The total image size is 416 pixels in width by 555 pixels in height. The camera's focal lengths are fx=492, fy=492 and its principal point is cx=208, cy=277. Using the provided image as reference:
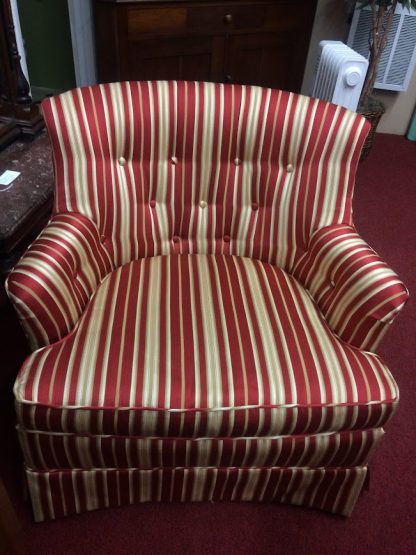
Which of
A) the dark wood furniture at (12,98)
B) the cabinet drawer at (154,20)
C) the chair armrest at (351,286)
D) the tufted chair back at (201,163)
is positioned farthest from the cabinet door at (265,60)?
the chair armrest at (351,286)

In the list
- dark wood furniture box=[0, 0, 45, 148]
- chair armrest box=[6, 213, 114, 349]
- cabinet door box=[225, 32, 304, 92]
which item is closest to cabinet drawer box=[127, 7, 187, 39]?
cabinet door box=[225, 32, 304, 92]

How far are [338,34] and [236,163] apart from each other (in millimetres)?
1878

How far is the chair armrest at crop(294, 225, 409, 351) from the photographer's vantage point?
0.94m

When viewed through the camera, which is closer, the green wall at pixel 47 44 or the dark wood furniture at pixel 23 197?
the dark wood furniture at pixel 23 197

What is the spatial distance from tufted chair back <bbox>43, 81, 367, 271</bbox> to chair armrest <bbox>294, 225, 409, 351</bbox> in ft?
0.21

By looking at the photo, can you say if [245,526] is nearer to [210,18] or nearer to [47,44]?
[210,18]

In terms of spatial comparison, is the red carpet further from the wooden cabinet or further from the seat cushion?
the wooden cabinet

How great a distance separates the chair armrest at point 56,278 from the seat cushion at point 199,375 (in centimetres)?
3

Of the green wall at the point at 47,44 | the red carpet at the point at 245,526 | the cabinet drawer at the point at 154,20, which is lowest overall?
the red carpet at the point at 245,526

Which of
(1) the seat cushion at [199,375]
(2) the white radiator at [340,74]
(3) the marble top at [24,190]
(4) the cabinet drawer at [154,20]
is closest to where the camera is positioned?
(1) the seat cushion at [199,375]

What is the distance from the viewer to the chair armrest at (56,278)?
2.90ft

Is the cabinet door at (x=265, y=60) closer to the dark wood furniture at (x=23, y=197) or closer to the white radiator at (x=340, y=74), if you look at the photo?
the white radiator at (x=340, y=74)

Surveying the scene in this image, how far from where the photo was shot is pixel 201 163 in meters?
1.15

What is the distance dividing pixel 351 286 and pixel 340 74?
3.69 ft
